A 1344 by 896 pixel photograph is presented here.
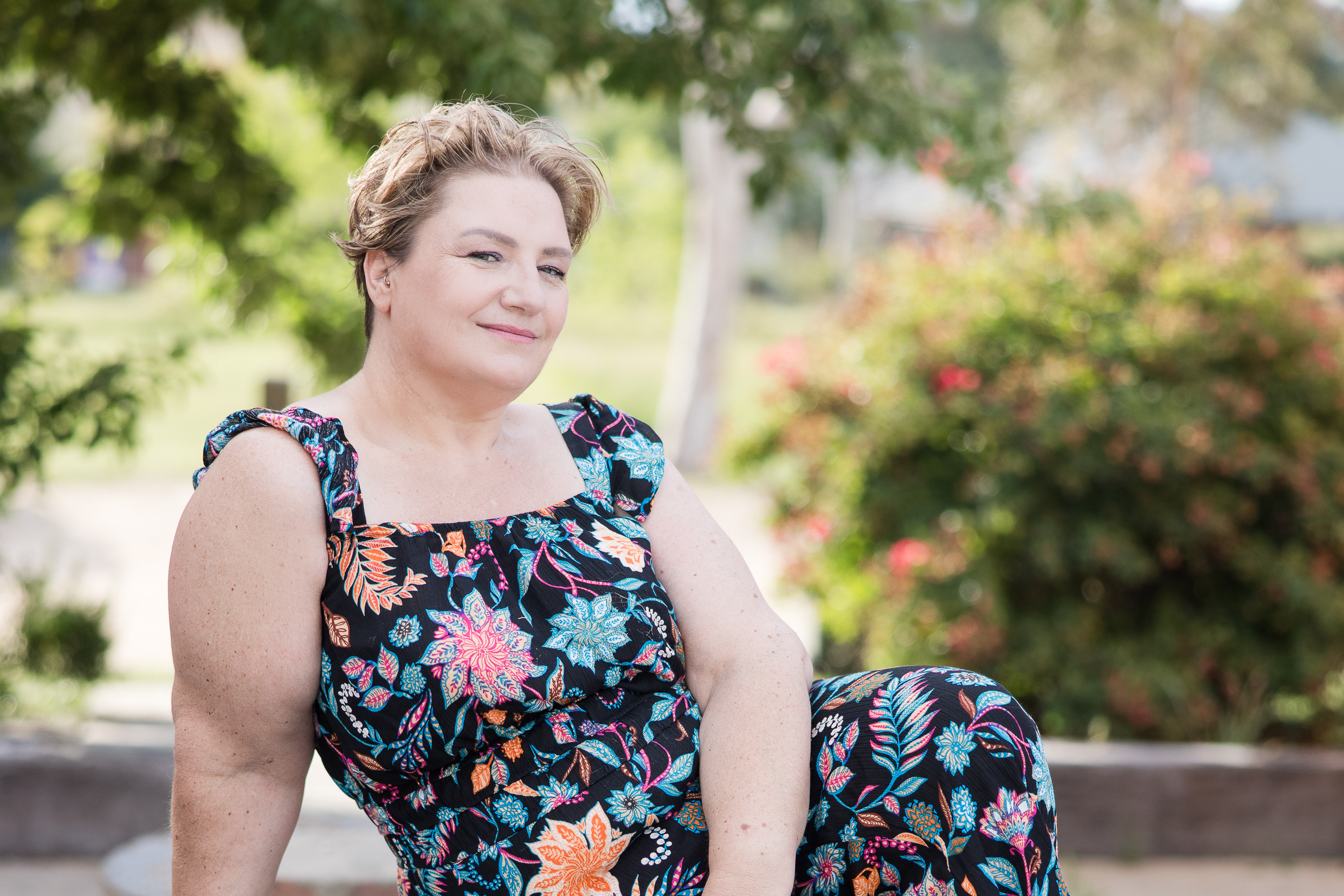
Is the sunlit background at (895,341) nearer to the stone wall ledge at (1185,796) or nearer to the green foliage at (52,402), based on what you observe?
the green foliage at (52,402)

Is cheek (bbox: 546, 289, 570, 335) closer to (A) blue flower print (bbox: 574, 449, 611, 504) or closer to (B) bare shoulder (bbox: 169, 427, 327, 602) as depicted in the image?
(A) blue flower print (bbox: 574, 449, 611, 504)

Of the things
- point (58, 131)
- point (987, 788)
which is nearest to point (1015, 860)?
point (987, 788)

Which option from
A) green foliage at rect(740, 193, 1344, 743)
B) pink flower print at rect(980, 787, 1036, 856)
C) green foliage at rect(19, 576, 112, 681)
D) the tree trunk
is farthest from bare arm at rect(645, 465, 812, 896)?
the tree trunk

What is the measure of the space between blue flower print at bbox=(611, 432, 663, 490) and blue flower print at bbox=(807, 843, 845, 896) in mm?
582

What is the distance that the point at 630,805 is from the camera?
5.34ft

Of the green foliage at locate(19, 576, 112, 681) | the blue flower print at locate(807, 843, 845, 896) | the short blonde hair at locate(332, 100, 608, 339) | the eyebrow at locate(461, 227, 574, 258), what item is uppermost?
the short blonde hair at locate(332, 100, 608, 339)

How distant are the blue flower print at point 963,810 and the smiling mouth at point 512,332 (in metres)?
0.83

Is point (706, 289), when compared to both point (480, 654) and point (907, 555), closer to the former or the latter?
point (907, 555)

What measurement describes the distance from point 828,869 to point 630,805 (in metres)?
0.31

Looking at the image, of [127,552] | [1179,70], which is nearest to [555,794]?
[127,552]

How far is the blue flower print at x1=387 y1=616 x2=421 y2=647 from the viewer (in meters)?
1.52

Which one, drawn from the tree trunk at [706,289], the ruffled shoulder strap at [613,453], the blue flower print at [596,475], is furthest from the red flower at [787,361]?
the tree trunk at [706,289]

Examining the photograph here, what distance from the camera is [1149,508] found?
170 inches

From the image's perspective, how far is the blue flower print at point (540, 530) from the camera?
5.52 ft
